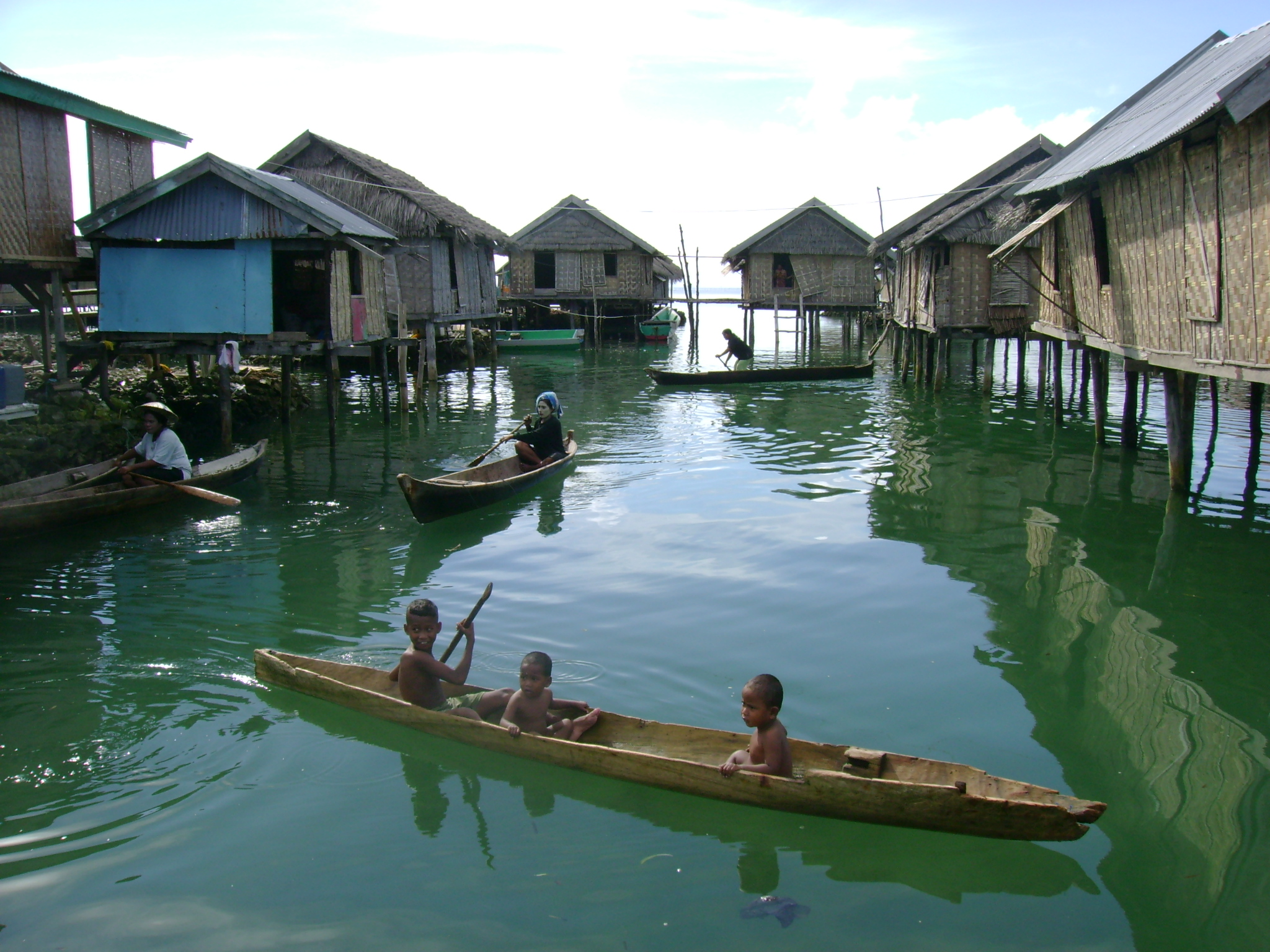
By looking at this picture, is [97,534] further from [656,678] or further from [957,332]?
[957,332]

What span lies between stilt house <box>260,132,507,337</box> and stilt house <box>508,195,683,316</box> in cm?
1104

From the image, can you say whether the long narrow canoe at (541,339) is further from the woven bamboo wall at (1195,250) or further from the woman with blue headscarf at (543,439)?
the woven bamboo wall at (1195,250)

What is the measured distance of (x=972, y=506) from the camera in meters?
11.2

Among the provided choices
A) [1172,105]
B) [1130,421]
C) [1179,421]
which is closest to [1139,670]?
[1179,421]

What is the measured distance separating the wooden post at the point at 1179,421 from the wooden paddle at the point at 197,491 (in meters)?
10.2

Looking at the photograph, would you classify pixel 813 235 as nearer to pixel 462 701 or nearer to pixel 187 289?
pixel 187 289

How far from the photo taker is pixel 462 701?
5754mm

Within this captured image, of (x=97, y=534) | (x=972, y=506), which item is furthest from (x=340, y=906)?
(x=972, y=506)

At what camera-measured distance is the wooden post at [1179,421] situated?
1034 centimetres

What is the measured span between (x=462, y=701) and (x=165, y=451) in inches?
272

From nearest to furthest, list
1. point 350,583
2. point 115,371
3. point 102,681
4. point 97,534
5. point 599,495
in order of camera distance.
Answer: point 102,681 < point 350,583 < point 97,534 < point 599,495 < point 115,371

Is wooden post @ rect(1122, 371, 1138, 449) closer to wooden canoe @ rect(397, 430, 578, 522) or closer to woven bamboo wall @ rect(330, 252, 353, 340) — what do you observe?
wooden canoe @ rect(397, 430, 578, 522)

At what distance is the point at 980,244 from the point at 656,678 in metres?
16.2

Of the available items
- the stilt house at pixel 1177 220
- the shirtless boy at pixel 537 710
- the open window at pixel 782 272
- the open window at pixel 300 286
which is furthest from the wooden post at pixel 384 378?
the open window at pixel 782 272
